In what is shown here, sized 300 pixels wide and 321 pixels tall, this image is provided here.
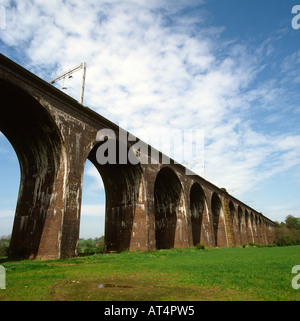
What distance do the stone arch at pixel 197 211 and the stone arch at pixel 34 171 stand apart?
1540 cm

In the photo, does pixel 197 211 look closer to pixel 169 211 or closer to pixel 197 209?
pixel 197 209

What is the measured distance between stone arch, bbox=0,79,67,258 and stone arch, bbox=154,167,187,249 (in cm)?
990

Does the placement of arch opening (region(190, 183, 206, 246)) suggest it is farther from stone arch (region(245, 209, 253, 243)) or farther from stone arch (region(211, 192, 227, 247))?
stone arch (region(245, 209, 253, 243))

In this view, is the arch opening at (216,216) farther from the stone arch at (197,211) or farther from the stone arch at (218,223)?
the stone arch at (197,211)

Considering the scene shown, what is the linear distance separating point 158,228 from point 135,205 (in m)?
6.38

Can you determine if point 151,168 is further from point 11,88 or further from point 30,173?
point 11,88

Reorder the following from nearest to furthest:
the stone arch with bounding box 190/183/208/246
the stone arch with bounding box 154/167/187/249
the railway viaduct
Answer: the railway viaduct < the stone arch with bounding box 154/167/187/249 < the stone arch with bounding box 190/183/208/246

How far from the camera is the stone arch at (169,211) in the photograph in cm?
1908

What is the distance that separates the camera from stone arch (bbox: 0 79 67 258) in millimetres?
9156

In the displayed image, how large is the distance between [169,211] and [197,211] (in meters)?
5.89

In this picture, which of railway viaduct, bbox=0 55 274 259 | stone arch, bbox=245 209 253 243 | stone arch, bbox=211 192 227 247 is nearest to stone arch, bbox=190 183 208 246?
stone arch, bbox=211 192 227 247

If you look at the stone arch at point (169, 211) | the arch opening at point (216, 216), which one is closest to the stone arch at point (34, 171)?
the stone arch at point (169, 211)
